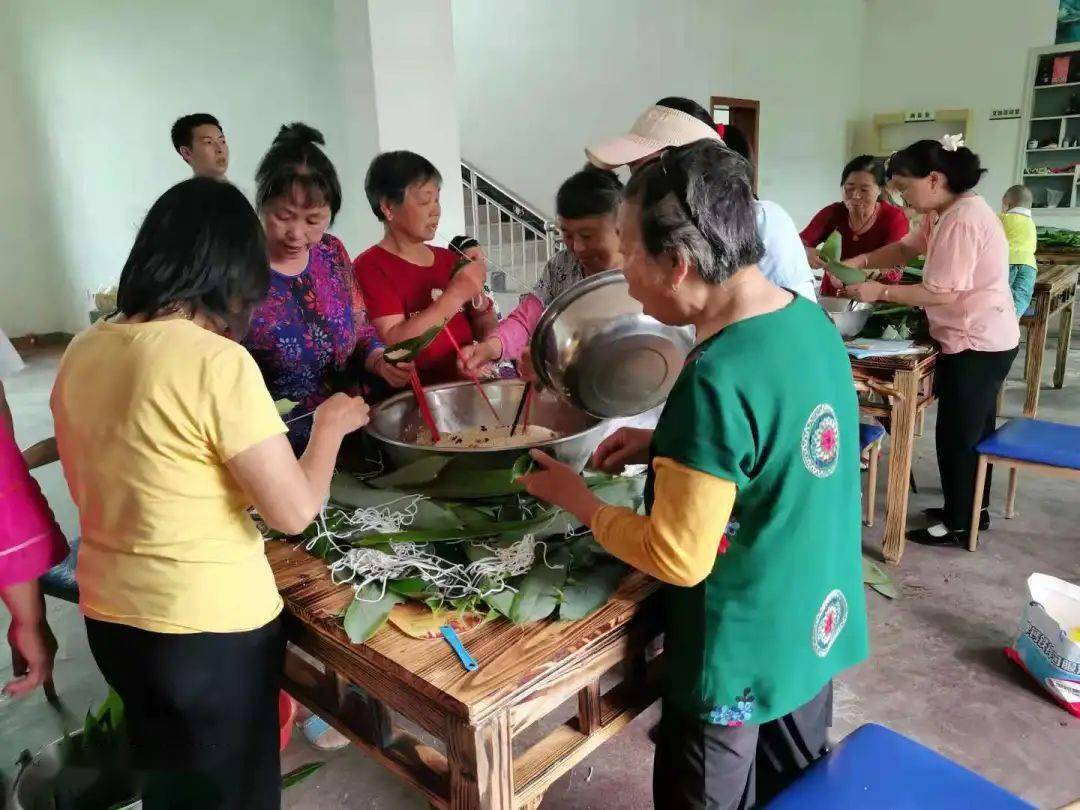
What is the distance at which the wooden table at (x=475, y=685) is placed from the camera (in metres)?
0.93

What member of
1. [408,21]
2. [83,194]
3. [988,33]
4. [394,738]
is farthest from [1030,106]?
[394,738]

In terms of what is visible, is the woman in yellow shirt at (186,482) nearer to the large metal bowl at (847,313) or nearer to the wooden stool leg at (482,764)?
the wooden stool leg at (482,764)

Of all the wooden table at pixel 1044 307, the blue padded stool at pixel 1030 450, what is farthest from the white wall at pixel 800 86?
the blue padded stool at pixel 1030 450

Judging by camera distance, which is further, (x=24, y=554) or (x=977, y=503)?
(x=977, y=503)

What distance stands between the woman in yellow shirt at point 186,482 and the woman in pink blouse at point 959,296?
2.38 m

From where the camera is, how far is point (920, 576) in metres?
2.89

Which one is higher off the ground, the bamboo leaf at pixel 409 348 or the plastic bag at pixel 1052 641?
the bamboo leaf at pixel 409 348

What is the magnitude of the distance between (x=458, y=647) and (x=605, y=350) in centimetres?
65

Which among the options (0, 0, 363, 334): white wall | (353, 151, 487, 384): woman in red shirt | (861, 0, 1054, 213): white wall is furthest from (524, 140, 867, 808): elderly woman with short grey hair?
(861, 0, 1054, 213): white wall

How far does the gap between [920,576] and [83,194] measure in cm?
698

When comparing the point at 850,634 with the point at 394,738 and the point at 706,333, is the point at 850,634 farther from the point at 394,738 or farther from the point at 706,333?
the point at 394,738

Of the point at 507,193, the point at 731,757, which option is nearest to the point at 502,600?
the point at 731,757

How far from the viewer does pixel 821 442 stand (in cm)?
105

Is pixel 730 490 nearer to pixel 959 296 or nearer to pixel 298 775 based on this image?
pixel 298 775
